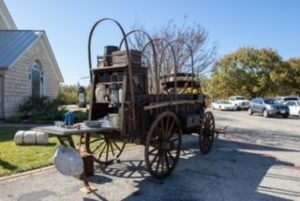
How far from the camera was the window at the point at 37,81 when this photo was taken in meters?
20.9

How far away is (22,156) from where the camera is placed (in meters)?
8.62

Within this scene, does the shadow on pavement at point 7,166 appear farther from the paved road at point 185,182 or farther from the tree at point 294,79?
Answer: the tree at point 294,79

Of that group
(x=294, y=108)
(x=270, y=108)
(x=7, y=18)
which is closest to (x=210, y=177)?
(x=7, y=18)

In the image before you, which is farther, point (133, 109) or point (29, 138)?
point (29, 138)

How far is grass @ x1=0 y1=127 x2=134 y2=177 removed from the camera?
7.52 metres

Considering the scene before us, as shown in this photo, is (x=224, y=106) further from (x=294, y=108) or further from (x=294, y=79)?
(x=294, y=79)

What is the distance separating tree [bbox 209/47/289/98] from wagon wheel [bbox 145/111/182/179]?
156 ft

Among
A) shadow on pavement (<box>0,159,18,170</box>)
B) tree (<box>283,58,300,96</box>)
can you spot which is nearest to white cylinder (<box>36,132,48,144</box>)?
shadow on pavement (<box>0,159,18,170</box>)

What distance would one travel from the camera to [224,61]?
2215 inches

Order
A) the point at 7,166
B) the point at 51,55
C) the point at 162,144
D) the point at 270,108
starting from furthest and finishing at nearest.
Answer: the point at 270,108 < the point at 51,55 < the point at 7,166 < the point at 162,144

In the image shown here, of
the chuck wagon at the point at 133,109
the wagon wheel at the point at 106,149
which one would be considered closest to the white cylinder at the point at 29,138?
the wagon wheel at the point at 106,149

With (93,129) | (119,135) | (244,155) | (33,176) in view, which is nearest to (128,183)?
(119,135)

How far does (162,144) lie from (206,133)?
3.29 meters

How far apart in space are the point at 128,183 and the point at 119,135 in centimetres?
91
